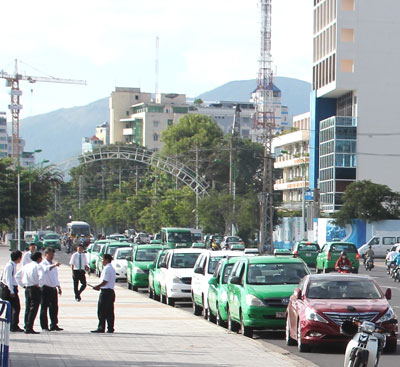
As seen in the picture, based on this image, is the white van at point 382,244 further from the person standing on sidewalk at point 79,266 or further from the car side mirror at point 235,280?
the car side mirror at point 235,280

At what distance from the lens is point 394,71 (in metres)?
97.6

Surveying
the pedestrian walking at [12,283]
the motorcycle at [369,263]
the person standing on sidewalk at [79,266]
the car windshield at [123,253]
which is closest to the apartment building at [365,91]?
the motorcycle at [369,263]

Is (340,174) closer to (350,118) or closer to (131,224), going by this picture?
(350,118)

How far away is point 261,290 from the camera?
812 inches

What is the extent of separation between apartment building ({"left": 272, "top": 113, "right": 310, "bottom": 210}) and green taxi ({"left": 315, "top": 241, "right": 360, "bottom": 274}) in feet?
235

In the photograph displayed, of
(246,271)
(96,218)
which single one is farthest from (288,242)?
(246,271)

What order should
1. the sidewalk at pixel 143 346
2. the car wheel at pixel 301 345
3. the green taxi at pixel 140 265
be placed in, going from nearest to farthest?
1. the sidewalk at pixel 143 346
2. the car wheel at pixel 301 345
3. the green taxi at pixel 140 265

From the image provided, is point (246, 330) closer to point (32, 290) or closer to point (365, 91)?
point (32, 290)

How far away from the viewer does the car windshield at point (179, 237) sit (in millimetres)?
69125

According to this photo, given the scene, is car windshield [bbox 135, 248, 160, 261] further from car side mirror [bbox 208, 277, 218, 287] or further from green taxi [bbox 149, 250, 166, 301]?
car side mirror [bbox 208, 277, 218, 287]

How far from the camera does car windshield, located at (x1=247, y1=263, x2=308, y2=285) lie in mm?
21328

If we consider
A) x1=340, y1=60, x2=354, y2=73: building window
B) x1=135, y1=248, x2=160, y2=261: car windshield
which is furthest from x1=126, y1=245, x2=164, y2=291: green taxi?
x1=340, y1=60, x2=354, y2=73: building window

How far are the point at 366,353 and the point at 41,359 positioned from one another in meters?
5.81

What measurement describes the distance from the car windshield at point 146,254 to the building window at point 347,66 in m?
60.2
